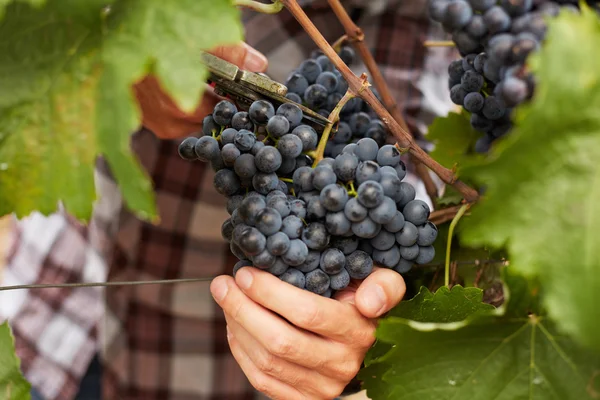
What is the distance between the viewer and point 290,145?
54 centimetres

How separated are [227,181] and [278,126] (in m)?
0.08

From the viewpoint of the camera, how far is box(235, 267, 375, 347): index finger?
0.57 m

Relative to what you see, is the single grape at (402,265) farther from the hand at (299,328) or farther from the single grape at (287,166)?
the single grape at (287,166)

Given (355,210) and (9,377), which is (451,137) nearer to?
(355,210)

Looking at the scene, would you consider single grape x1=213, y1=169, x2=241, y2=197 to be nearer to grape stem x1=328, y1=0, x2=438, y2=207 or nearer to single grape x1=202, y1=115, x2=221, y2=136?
single grape x1=202, y1=115, x2=221, y2=136

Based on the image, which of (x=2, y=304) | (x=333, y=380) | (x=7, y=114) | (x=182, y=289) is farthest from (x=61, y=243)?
(x=7, y=114)

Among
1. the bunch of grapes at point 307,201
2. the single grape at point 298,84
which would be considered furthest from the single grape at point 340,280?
the single grape at point 298,84

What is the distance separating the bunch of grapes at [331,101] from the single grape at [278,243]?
14 cm

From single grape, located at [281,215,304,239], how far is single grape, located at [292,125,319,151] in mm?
68

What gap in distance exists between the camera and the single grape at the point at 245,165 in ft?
1.80

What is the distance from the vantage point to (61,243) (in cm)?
174

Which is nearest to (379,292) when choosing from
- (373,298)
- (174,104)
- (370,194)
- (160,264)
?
(373,298)

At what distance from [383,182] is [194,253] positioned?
98cm

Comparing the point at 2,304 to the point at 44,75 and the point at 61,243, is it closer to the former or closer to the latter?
the point at 61,243
